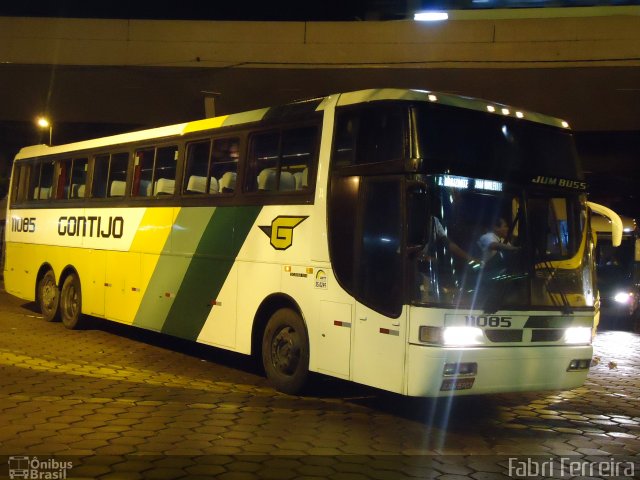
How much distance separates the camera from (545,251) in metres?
7.27

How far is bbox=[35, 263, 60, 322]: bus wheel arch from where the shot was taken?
13.5m

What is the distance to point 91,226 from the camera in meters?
12.4

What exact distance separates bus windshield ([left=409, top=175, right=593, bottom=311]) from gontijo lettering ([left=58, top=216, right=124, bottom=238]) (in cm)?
650

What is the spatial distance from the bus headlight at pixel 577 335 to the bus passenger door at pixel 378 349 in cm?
190

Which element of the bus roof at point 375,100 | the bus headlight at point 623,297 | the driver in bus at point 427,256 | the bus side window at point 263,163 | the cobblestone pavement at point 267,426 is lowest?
the cobblestone pavement at point 267,426

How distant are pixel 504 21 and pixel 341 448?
1628 centimetres

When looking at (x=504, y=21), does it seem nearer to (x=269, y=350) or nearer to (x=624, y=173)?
(x=624, y=173)

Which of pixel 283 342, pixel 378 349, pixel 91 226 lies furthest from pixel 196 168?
pixel 378 349

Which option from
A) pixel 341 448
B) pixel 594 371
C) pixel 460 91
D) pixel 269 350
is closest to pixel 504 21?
pixel 460 91

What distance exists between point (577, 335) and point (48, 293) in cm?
1032

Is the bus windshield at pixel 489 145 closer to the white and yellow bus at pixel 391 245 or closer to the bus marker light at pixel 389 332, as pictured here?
the white and yellow bus at pixel 391 245

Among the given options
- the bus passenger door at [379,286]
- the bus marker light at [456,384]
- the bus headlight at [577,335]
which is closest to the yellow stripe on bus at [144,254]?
the bus passenger door at [379,286]

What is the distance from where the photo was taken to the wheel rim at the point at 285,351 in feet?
26.7

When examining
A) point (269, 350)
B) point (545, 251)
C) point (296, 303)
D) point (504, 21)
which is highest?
point (504, 21)
